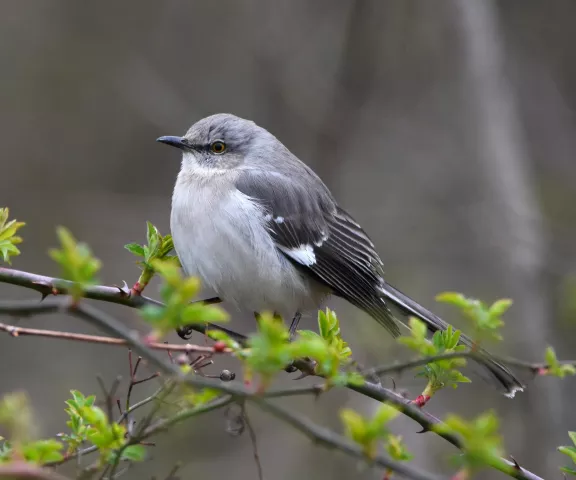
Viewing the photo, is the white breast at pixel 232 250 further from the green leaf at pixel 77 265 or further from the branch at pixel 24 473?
the branch at pixel 24 473

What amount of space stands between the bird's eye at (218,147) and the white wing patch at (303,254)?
77 cm

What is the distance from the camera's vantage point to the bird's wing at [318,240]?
402 centimetres

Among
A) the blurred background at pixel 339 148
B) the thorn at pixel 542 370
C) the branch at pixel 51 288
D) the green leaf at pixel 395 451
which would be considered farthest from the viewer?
the blurred background at pixel 339 148

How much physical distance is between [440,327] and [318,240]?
0.83 metres

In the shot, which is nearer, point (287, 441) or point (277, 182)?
point (277, 182)

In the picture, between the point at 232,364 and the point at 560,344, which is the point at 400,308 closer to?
the point at 560,344

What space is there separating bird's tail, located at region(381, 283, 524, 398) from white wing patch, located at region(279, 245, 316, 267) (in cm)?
47

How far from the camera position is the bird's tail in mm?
3498

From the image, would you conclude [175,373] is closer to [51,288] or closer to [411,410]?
[411,410]

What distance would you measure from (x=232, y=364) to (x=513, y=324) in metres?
2.63

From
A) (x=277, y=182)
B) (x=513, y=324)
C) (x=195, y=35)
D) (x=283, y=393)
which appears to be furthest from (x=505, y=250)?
(x=283, y=393)

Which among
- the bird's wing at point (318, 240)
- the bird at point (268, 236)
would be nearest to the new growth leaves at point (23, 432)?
the bird at point (268, 236)

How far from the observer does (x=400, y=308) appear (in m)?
4.20

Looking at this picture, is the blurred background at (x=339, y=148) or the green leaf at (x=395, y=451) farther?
the blurred background at (x=339, y=148)
